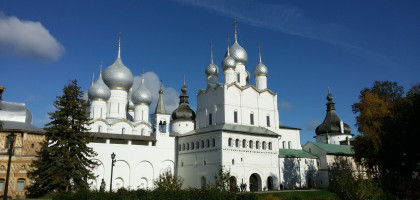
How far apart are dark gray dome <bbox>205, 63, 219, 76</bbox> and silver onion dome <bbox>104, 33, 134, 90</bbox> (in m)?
10.4

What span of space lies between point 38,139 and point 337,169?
3083 cm

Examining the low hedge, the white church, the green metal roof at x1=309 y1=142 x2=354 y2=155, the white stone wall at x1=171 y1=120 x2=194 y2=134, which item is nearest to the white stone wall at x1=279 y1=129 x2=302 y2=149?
the white church

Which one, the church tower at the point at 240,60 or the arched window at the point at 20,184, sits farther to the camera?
the church tower at the point at 240,60

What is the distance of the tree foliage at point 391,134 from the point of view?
1995cm

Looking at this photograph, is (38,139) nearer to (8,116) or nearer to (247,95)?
(8,116)

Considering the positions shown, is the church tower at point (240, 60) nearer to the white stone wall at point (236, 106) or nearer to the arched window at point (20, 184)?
the white stone wall at point (236, 106)

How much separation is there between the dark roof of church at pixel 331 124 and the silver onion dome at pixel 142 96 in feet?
84.3

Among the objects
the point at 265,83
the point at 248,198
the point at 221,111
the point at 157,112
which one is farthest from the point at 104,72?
the point at 248,198

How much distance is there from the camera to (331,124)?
170 feet

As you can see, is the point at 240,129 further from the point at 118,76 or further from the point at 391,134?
the point at 118,76

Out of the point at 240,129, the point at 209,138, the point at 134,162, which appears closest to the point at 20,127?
the point at 134,162

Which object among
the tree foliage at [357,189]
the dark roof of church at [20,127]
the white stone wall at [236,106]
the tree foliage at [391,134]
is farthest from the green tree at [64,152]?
the tree foliage at [391,134]

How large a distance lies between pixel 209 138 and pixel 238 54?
11794 millimetres

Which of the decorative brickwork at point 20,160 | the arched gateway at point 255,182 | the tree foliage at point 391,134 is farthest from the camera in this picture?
the arched gateway at point 255,182
